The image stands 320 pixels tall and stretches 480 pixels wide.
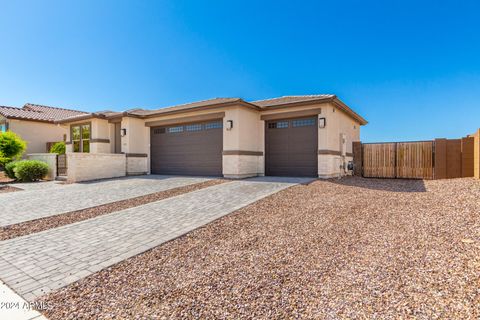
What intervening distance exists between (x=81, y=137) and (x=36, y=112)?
943 cm

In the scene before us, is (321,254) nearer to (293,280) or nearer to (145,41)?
(293,280)

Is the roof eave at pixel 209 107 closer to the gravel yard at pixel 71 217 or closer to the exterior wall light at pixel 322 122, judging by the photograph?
the exterior wall light at pixel 322 122

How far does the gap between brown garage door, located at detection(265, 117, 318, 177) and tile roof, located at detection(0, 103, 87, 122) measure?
2000 cm

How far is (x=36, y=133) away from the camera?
65.9ft

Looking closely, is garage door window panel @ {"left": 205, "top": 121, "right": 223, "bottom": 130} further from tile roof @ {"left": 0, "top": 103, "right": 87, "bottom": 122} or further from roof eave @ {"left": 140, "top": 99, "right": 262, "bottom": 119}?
tile roof @ {"left": 0, "top": 103, "right": 87, "bottom": 122}

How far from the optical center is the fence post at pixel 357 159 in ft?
46.0

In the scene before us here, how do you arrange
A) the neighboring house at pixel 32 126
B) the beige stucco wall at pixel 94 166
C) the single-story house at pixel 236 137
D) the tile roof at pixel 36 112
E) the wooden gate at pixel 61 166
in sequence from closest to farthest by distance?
the single-story house at pixel 236 137 < the beige stucco wall at pixel 94 166 < the wooden gate at pixel 61 166 < the neighboring house at pixel 32 126 < the tile roof at pixel 36 112

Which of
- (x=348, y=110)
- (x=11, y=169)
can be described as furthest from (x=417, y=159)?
(x=11, y=169)

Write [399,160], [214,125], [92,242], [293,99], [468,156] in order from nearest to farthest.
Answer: [92,242]
[468,156]
[399,160]
[293,99]
[214,125]

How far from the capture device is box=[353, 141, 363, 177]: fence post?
14.0 metres

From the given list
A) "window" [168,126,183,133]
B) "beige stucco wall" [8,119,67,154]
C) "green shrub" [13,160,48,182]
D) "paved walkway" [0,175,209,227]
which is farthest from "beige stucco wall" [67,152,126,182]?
"beige stucco wall" [8,119,67,154]

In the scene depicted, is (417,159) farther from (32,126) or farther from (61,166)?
(32,126)

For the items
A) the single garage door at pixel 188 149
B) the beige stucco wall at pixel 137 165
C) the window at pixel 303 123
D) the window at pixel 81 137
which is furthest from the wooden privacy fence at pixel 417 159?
the window at pixel 81 137

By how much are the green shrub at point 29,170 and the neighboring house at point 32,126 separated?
626 cm
